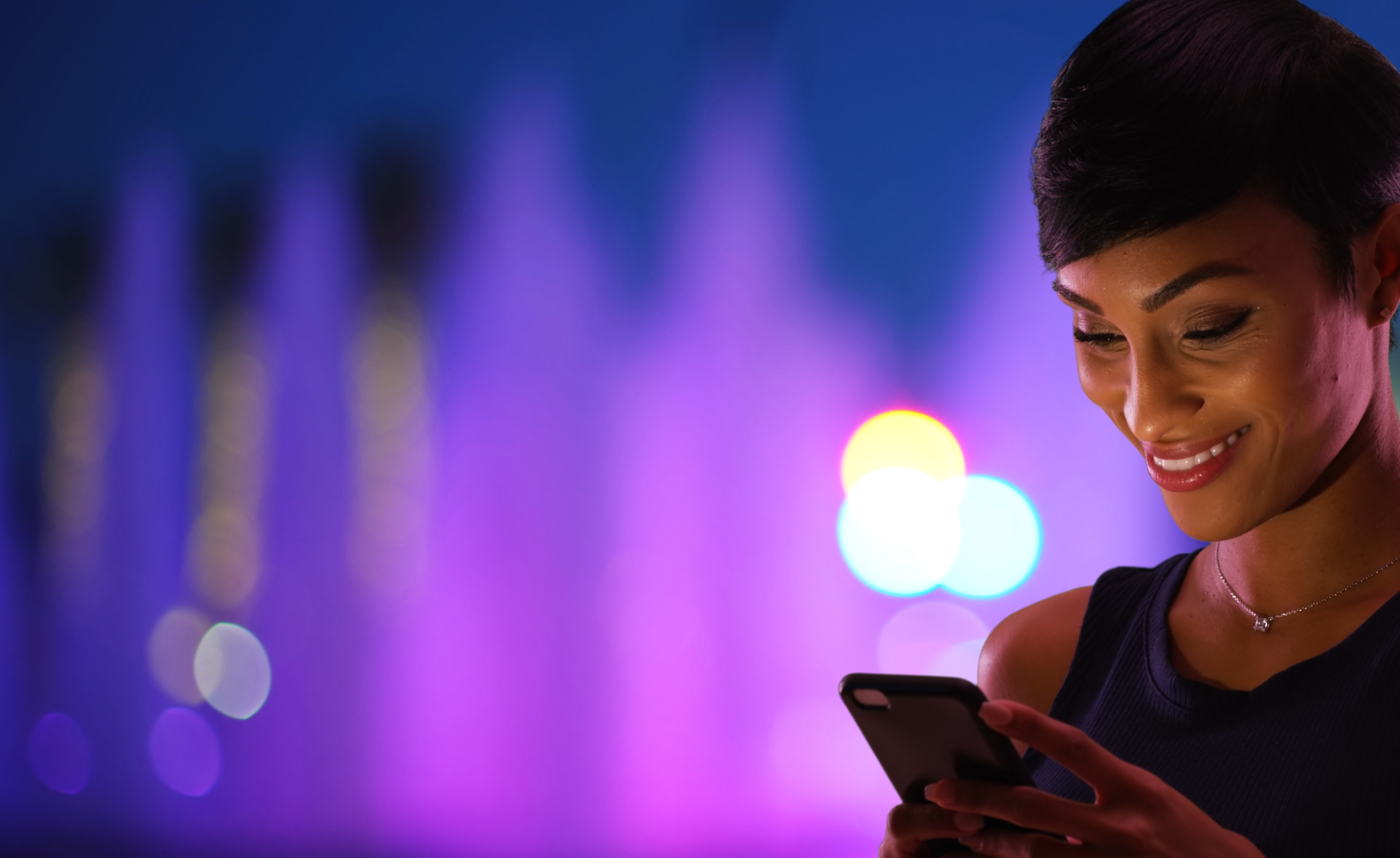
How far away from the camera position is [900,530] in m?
2.66

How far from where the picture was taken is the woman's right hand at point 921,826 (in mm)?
685

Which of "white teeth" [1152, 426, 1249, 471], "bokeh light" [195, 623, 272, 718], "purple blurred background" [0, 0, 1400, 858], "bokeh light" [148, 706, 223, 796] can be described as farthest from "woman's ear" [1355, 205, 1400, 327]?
"bokeh light" [148, 706, 223, 796]

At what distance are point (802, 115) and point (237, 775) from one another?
89.5 inches

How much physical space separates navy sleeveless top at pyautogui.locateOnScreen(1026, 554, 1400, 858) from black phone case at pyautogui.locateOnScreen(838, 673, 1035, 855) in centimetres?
14

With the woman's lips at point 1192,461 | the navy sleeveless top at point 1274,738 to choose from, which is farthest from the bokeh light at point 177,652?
the woman's lips at point 1192,461

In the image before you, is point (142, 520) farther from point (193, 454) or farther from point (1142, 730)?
point (1142, 730)

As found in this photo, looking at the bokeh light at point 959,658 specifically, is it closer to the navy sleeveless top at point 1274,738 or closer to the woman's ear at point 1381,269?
the navy sleeveless top at point 1274,738

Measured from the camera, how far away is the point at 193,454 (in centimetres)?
308

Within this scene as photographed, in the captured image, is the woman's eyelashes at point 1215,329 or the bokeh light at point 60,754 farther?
the bokeh light at point 60,754

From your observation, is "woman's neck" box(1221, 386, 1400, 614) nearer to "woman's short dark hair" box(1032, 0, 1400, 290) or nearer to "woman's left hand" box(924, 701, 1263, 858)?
"woman's short dark hair" box(1032, 0, 1400, 290)

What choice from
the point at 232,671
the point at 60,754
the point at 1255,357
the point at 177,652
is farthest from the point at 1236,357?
the point at 60,754

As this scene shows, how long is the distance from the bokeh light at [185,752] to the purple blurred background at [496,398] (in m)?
0.02

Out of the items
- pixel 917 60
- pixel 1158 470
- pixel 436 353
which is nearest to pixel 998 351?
pixel 917 60

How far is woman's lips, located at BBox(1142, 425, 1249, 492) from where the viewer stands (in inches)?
28.8
